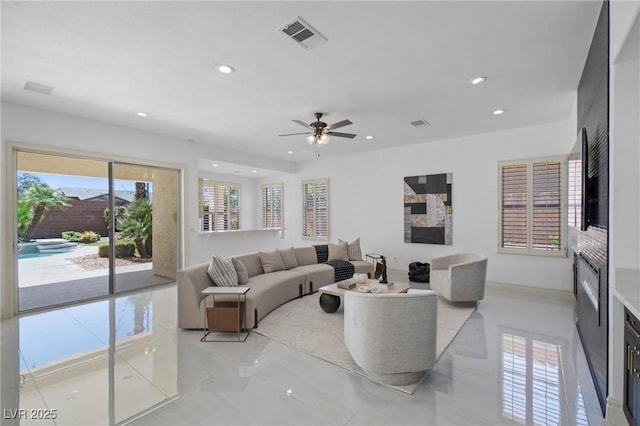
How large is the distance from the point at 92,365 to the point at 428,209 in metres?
6.01

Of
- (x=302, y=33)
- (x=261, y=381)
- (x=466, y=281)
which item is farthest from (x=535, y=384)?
(x=302, y=33)

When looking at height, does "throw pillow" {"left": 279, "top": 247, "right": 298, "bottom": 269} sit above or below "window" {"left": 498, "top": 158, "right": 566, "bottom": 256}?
below

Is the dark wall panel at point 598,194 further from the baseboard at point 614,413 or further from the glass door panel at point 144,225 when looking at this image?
the glass door panel at point 144,225

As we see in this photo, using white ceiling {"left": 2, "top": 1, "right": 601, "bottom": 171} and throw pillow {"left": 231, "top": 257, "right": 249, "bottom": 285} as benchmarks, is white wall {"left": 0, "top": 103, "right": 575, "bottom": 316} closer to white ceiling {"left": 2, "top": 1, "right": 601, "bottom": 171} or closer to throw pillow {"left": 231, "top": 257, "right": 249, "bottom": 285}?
white ceiling {"left": 2, "top": 1, "right": 601, "bottom": 171}

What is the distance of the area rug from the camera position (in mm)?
2859

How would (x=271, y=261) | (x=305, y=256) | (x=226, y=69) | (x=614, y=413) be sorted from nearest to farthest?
(x=614, y=413), (x=226, y=69), (x=271, y=261), (x=305, y=256)

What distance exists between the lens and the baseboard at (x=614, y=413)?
185 cm

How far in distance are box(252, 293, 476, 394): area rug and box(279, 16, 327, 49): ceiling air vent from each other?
9.86 ft

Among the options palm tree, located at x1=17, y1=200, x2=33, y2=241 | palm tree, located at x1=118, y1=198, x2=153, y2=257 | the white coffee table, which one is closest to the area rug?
the white coffee table

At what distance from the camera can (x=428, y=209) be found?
6.27 m

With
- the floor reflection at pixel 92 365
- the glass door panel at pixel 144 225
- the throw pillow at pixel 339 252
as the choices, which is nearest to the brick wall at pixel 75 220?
the glass door panel at pixel 144 225

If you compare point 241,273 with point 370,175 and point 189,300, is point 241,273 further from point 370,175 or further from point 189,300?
point 370,175

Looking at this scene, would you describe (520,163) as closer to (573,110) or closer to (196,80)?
(573,110)

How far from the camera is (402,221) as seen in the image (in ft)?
21.8
